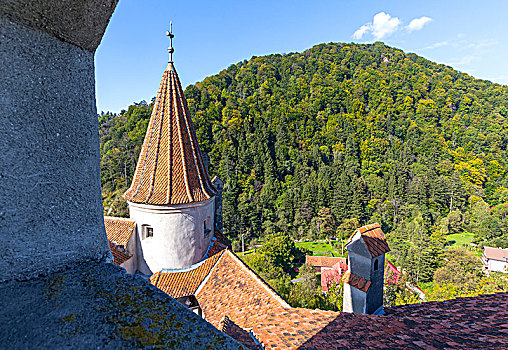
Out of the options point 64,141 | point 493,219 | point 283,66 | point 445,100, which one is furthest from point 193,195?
point 283,66

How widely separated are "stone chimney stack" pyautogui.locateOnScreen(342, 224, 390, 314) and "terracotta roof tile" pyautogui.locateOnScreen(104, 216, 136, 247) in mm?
7597

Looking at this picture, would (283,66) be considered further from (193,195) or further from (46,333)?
(46,333)

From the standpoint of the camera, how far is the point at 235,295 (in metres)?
8.38

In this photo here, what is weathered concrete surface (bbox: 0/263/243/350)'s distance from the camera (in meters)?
1.04

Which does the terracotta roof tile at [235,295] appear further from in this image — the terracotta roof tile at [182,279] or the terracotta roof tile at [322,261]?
the terracotta roof tile at [322,261]

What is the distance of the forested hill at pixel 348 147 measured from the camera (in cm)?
5716

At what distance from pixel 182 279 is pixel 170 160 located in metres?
4.38

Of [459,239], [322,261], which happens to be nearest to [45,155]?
[322,261]

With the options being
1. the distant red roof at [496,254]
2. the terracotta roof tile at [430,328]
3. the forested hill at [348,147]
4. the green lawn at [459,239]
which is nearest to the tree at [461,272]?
the forested hill at [348,147]

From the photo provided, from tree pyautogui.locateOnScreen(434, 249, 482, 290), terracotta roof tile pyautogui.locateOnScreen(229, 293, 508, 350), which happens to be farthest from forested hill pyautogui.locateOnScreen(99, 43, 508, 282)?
terracotta roof tile pyautogui.locateOnScreen(229, 293, 508, 350)

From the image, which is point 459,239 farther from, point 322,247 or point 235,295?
point 235,295

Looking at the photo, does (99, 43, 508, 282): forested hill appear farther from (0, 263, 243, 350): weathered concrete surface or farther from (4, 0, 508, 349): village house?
(0, 263, 243, 350): weathered concrete surface

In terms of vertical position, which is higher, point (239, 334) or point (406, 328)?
point (406, 328)

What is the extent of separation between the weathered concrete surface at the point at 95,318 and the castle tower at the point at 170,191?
333 inches
